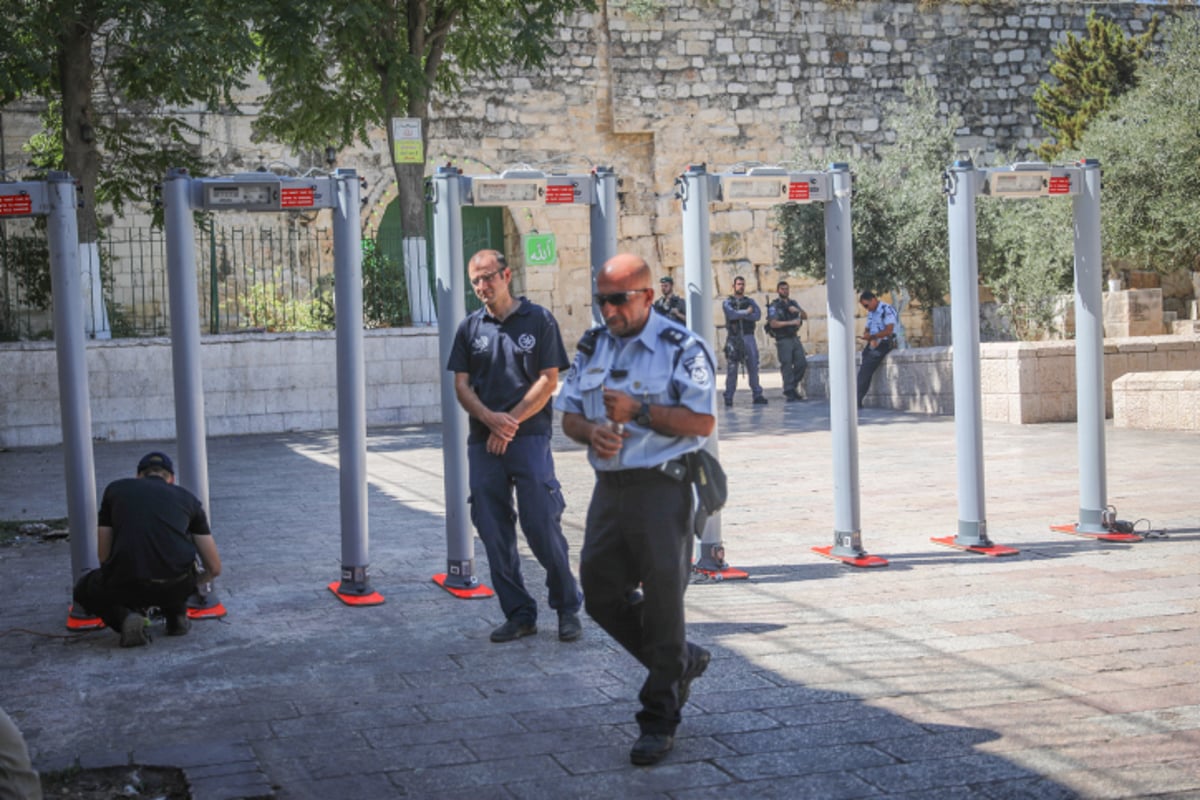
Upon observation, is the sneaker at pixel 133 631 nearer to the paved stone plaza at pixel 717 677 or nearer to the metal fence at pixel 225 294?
the paved stone plaza at pixel 717 677

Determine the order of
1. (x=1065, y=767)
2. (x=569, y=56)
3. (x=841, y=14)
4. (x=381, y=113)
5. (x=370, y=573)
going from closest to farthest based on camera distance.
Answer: (x=1065, y=767), (x=370, y=573), (x=381, y=113), (x=569, y=56), (x=841, y=14)

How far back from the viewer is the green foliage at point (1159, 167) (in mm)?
20672

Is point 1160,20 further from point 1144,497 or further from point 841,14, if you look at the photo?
point 1144,497

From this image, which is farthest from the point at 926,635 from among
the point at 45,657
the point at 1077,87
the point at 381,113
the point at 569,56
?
the point at 1077,87

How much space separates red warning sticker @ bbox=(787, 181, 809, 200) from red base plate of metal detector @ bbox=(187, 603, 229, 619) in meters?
3.75

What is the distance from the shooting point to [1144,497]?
9.77 meters

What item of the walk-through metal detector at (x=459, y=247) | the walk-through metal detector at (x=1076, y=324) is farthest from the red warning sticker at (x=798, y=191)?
the walk-through metal detector at (x=459, y=247)

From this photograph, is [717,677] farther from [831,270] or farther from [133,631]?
[831,270]

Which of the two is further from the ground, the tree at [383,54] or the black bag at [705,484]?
the tree at [383,54]

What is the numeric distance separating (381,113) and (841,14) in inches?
467

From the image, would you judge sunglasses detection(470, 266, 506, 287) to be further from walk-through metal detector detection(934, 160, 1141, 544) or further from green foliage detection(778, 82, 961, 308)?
green foliage detection(778, 82, 961, 308)

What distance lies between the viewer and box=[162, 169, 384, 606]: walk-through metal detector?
7.05m

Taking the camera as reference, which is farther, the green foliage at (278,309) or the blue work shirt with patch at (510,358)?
the green foliage at (278,309)

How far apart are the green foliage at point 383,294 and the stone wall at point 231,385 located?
85 cm
